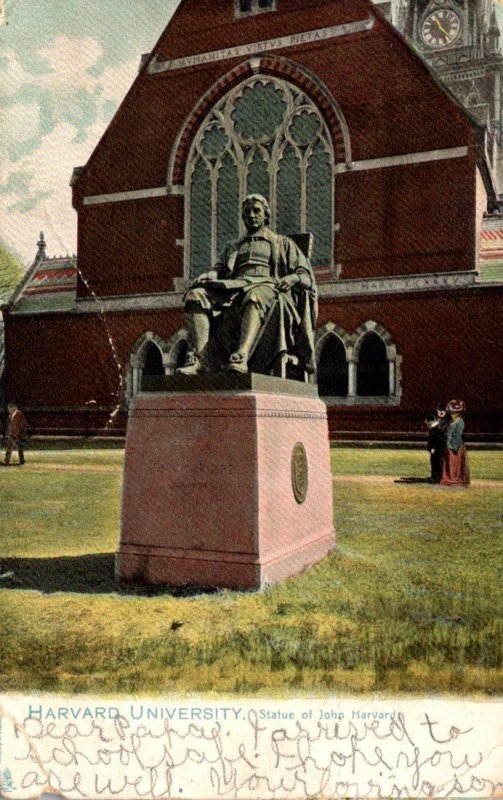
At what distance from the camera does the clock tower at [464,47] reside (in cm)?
1761

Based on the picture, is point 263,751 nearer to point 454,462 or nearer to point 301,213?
point 454,462

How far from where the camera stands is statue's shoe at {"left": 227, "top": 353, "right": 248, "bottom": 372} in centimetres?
449

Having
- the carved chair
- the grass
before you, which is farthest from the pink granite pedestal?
the carved chair

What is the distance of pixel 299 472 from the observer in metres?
4.86

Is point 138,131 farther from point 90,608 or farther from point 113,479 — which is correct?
point 90,608

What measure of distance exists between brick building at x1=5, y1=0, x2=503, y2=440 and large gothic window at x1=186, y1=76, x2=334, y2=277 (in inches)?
1.6

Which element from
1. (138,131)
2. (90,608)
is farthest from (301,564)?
(138,131)

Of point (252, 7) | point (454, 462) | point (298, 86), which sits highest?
point (252, 7)

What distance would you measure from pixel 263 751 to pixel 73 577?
1.99m

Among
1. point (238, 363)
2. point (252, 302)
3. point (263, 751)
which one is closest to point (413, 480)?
point (252, 302)

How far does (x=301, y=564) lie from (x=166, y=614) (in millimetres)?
1229

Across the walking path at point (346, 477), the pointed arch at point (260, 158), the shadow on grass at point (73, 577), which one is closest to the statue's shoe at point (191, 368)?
the shadow on grass at point (73, 577)

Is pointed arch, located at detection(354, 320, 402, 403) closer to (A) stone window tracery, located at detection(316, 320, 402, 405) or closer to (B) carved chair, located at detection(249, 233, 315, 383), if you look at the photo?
(A) stone window tracery, located at detection(316, 320, 402, 405)

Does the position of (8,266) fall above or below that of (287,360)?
above
